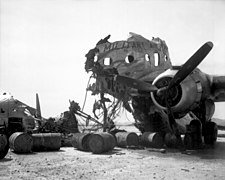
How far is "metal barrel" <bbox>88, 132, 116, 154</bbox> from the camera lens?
12019mm

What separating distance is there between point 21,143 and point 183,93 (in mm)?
7877

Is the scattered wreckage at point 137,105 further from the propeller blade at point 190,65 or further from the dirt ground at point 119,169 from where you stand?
the dirt ground at point 119,169

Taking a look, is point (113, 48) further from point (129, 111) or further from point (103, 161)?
point (103, 161)

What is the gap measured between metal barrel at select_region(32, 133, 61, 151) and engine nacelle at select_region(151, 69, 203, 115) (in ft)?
18.4

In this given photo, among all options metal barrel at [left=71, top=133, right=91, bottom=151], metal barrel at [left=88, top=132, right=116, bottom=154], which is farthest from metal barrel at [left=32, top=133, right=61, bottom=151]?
metal barrel at [left=88, top=132, right=116, bottom=154]

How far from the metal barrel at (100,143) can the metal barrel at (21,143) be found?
9.34ft

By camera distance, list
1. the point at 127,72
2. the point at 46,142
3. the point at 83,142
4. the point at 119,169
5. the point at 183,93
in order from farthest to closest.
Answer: the point at 127,72 → the point at 46,142 → the point at 83,142 → the point at 183,93 → the point at 119,169

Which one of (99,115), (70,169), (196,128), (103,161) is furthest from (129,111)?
Answer: (70,169)

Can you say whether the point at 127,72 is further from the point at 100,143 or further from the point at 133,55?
the point at 100,143

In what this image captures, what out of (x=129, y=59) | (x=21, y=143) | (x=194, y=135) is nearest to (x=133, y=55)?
(x=129, y=59)

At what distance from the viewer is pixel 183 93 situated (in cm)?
1228

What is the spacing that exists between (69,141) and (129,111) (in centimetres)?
461

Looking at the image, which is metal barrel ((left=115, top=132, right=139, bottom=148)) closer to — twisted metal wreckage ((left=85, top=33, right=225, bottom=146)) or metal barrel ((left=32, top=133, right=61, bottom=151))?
twisted metal wreckage ((left=85, top=33, right=225, bottom=146))

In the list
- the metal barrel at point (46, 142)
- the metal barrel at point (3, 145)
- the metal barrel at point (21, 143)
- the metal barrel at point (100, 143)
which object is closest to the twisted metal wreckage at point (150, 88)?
the metal barrel at point (100, 143)
